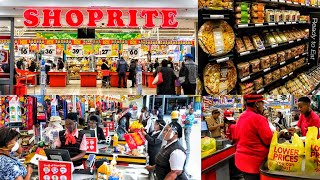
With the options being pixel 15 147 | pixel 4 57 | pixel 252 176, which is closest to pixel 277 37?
pixel 252 176

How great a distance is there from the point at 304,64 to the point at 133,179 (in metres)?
1.77

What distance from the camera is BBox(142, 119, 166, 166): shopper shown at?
3.59m

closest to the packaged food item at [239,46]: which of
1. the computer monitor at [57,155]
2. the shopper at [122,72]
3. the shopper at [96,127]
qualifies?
the shopper at [96,127]

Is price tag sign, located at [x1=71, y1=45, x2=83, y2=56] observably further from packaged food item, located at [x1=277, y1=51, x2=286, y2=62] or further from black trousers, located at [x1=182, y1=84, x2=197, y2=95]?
packaged food item, located at [x1=277, y1=51, x2=286, y2=62]

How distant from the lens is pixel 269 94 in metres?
3.76

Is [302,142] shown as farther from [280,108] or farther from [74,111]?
[74,111]

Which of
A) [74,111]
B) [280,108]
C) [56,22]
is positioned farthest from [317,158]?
[56,22]

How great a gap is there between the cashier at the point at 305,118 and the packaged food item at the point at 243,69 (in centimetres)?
49

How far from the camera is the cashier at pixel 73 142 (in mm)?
3574

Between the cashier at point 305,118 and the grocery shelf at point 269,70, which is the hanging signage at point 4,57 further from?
the cashier at point 305,118

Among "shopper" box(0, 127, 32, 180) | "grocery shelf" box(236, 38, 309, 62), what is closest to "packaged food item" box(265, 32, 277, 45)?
"grocery shelf" box(236, 38, 309, 62)

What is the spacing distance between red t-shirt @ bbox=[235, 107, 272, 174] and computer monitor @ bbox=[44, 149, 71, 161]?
1.38 meters

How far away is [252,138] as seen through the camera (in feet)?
11.6

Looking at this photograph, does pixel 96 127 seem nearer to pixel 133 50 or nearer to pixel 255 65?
pixel 255 65
